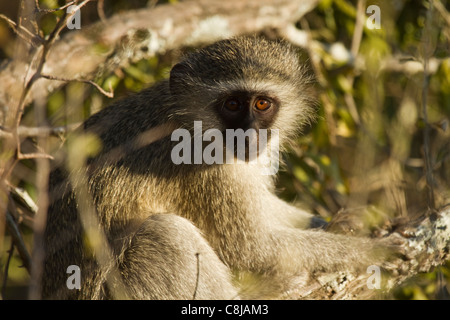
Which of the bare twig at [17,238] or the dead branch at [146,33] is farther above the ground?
the dead branch at [146,33]

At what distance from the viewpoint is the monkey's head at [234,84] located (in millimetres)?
4766

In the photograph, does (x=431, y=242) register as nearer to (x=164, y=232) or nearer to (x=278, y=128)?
(x=278, y=128)

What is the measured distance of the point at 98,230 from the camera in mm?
4539

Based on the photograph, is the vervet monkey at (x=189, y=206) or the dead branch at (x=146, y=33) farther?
the dead branch at (x=146, y=33)

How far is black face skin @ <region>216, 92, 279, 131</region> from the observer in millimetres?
4711

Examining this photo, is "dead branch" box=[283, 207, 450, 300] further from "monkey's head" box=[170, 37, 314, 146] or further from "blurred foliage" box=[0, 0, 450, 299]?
"monkey's head" box=[170, 37, 314, 146]

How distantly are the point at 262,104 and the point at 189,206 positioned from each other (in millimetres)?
1095

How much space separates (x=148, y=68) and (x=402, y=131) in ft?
10.8

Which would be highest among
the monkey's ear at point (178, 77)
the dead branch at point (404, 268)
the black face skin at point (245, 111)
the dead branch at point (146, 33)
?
the dead branch at point (146, 33)

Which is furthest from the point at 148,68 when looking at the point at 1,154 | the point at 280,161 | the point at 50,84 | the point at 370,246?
the point at 370,246

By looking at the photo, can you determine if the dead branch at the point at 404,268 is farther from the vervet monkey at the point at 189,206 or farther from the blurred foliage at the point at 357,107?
the blurred foliage at the point at 357,107

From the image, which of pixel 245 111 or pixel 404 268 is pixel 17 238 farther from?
pixel 404 268

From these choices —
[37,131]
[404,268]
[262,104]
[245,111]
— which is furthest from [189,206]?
[404,268]

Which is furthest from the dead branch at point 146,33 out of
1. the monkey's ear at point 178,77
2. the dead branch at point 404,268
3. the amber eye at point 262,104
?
the dead branch at point 404,268
